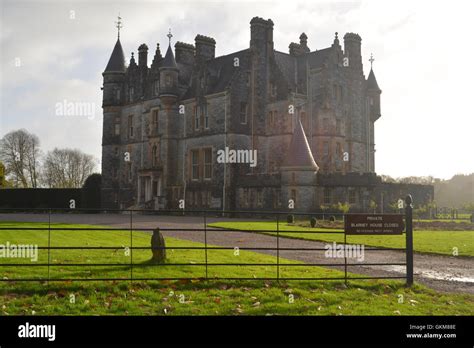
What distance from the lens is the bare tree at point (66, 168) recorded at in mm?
76688

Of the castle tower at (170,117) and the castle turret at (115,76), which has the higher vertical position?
the castle turret at (115,76)

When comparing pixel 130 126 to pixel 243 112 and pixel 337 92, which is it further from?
pixel 337 92

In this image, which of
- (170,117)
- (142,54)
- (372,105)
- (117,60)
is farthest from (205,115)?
(372,105)

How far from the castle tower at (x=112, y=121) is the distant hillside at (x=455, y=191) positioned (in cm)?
4662

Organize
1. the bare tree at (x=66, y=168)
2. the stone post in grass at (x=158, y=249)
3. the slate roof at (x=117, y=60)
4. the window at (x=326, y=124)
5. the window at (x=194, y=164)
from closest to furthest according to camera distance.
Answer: the stone post in grass at (x=158, y=249), the window at (x=326, y=124), the window at (x=194, y=164), the slate roof at (x=117, y=60), the bare tree at (x=66, y=168)

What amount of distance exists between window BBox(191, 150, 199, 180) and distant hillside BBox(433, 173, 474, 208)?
43.2 meters

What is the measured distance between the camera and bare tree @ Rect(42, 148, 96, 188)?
76.7 meters

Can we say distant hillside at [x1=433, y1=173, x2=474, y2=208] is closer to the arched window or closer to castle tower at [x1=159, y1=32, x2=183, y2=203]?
castle tower at [x1=159, y1=32, x2=183, y2=203]

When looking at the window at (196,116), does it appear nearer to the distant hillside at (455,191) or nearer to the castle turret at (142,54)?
the castle turret at (142,54)

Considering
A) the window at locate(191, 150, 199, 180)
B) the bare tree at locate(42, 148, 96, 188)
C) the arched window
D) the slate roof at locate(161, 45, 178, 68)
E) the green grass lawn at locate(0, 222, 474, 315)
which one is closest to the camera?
the green grass lawn at locate(0, 222, 474, 315)

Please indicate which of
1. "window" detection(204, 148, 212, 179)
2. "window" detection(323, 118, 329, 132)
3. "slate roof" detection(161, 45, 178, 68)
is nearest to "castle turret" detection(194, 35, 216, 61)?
"slate roof" detection(161, 45, 178, 68)

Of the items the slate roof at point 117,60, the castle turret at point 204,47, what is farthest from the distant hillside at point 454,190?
the slate roof at point 117,60

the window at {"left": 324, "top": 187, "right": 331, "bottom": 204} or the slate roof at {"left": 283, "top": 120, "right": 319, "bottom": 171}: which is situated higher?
the slate roof at {"left": 283, "top": 120, "right": 319, "bottom": 171}
